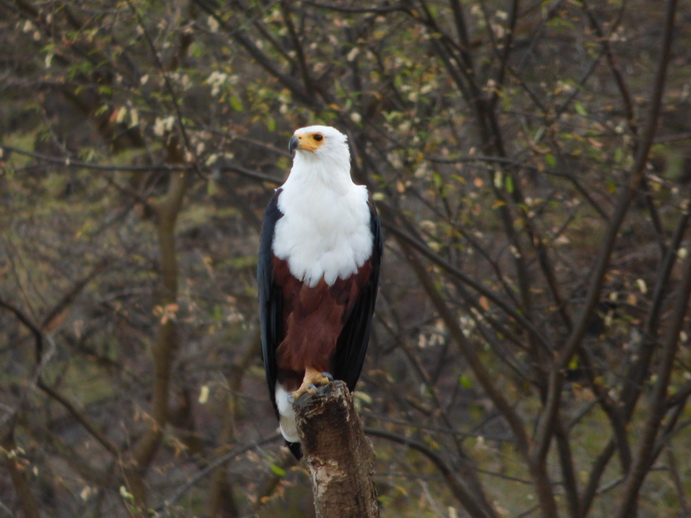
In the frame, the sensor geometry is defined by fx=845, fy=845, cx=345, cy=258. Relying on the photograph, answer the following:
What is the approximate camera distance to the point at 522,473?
9047 mm

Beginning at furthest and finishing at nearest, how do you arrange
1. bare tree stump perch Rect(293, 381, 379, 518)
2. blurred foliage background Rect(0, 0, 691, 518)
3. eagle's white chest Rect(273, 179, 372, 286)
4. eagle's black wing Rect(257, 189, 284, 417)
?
blurred foliage background Rect(0, 0, 691, 518)
eagle's black wing Rect(257, 189, 284, 417)
eagle's white chest Rect(273, 179, 372, 286)
bare tree stump perch Rect(293, 381, 379, 518)

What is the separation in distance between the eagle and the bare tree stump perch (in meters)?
0.72

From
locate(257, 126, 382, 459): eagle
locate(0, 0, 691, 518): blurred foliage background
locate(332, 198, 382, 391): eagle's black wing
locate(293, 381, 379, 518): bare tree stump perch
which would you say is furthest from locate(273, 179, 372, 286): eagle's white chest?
locate(293, 381, 379, 518): bare tree stump perch

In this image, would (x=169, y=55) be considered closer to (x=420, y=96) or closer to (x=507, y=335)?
(x=420, y=96)

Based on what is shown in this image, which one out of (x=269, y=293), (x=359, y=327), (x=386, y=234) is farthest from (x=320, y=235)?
(x=386, y=234)

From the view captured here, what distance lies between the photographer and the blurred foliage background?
15.8 feet

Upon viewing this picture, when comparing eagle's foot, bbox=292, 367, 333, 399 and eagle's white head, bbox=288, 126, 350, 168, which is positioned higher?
eagle's white head, bbox=288, 126, 350, 168

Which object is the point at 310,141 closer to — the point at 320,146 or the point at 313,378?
the point at 320,146

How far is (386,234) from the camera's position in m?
5.25

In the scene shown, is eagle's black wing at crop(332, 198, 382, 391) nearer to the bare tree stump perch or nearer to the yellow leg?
the yellow leg

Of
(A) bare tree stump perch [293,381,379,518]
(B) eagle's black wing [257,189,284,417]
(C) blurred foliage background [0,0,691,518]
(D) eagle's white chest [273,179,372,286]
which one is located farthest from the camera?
(C) blurred foliage background [0,0,691,518]

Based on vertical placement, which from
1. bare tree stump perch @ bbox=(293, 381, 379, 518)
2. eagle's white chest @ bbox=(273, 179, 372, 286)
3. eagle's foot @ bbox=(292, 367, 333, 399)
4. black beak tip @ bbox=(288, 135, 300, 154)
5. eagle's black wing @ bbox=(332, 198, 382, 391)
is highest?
black beak tip @ bbox=(288, 135, 300, 154)

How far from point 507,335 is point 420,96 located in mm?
1538

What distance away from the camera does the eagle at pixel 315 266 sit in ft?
11.7
